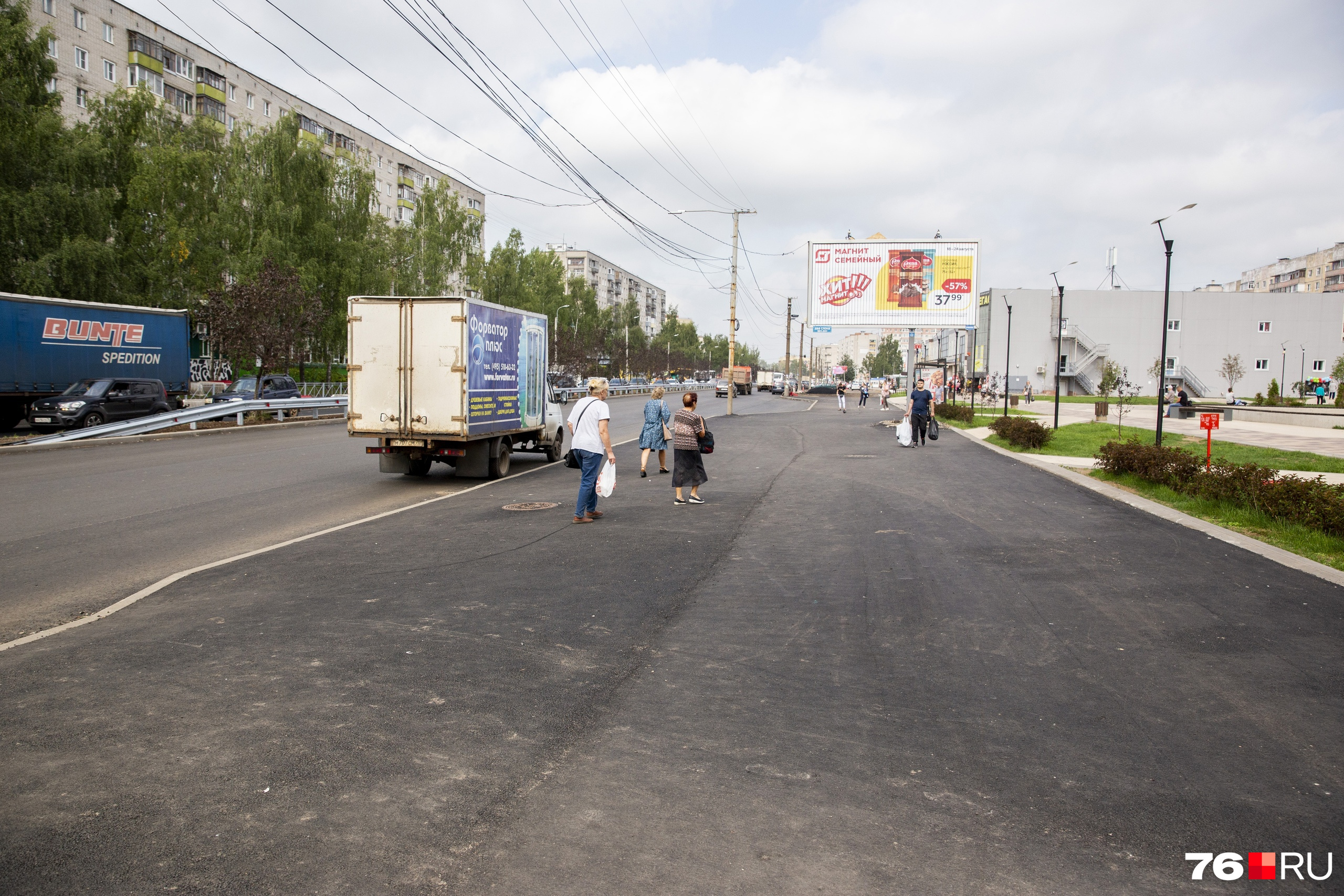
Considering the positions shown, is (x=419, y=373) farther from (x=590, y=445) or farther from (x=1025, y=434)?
(x=1025, y=434)

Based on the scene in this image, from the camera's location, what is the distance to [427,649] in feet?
17.9

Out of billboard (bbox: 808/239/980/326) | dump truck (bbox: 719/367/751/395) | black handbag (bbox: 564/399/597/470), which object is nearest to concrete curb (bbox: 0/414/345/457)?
black handbag (bbox: 564/399/597/470)

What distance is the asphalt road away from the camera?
7.45 metres

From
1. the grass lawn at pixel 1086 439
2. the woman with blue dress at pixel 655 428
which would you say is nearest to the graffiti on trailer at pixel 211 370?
the woman with blue dress at pixel 655 428

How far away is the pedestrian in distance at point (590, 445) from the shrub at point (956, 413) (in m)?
26.5

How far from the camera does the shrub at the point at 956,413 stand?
35922mm

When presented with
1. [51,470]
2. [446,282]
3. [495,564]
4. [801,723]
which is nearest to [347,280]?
[446,282]

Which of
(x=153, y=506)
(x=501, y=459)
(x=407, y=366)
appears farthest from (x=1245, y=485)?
(x=153, y=506)

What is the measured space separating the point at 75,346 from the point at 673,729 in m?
27.9

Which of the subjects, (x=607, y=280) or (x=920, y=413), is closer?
(x=920, y=413)

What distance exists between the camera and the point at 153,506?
11609mm

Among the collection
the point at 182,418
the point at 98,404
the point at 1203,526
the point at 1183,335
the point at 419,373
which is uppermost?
the point at 1183,335

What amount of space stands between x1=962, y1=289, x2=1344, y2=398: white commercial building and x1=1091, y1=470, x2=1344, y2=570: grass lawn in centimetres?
7405

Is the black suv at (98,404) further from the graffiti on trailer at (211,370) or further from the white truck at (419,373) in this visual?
the graffiti on trailer at (211,370)
